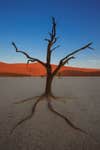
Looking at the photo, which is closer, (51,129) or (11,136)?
(11,136)

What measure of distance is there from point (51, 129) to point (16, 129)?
843mm

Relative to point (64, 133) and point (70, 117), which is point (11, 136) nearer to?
point (64, 133)

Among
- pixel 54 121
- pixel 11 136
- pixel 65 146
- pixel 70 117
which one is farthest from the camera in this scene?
pixel 70 117

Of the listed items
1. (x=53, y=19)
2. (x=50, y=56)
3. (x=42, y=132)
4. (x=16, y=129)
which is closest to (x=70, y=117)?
(x=42, y=132)


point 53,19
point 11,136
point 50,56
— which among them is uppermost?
point 53,19

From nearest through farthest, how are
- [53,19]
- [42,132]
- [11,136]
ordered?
[11,136], [42,132], [53,19]

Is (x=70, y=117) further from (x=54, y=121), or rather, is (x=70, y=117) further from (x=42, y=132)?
(x=42, y=132)

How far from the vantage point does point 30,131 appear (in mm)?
3484

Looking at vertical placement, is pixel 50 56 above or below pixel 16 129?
above

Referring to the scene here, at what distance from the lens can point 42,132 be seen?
3439 mm

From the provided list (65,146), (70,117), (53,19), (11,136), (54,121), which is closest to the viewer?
(65,146)

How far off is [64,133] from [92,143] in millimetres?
670

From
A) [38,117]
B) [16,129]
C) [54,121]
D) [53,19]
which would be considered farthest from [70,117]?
[53,19]

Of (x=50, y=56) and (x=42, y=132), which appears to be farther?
(x=50, y=56)
